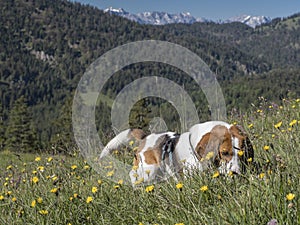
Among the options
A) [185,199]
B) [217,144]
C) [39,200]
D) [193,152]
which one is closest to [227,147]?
[217,144]

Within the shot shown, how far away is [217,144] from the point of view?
416 centimetres

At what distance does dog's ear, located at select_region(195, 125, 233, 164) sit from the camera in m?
4.03

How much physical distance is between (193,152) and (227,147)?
1.66 ft

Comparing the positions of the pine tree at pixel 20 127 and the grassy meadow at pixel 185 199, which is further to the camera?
the pine tree at pixel 20 127

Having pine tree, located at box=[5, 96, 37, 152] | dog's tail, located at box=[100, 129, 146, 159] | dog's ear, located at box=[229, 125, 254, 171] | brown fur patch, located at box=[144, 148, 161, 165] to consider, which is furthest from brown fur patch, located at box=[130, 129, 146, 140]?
pine tree, located at box=[5, 96, 37, 152]

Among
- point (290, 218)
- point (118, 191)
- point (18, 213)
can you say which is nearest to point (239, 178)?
point (290, 218)

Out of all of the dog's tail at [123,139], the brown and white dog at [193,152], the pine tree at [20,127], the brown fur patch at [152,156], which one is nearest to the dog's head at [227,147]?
the brown and white dog at [193,152]

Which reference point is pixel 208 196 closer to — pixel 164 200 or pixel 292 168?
pixel 164 200

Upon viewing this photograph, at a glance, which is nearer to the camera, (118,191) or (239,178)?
(239,178)

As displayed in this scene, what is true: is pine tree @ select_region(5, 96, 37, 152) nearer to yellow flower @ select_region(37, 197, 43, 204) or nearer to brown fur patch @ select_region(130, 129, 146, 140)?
brown fur patch @ select_region(130, 129, 146, 140)

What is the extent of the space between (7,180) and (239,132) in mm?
3347

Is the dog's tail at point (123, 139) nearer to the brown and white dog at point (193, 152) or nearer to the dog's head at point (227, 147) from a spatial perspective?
the brown and white dog at point (193, 152)

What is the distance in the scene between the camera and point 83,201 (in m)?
4.00

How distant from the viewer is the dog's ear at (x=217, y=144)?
4.03 m
